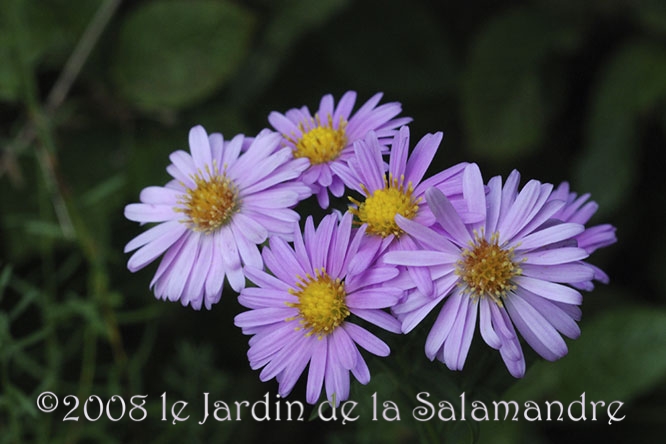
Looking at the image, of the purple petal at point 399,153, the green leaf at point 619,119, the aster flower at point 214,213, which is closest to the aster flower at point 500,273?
the purple petal at point 399,153

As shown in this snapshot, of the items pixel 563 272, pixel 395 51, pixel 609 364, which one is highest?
pixel 395 51

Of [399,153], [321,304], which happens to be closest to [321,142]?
[399,153]

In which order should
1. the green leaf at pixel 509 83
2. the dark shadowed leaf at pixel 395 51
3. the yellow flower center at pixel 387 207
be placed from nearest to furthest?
the yellow flower center at pixel 387 207, the green leaf at pixel 509 83, the dark shadowed leaf at pixel 395 51

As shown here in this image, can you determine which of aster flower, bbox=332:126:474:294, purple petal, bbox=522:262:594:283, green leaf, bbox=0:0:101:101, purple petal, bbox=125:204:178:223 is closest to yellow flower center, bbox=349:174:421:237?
aster flower, bbox=332:126:474:294

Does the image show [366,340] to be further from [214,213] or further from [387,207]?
[214,213]

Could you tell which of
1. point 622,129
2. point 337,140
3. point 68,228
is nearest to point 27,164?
point 68,228

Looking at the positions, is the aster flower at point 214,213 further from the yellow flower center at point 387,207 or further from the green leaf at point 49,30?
the green leaf at point 49,30
